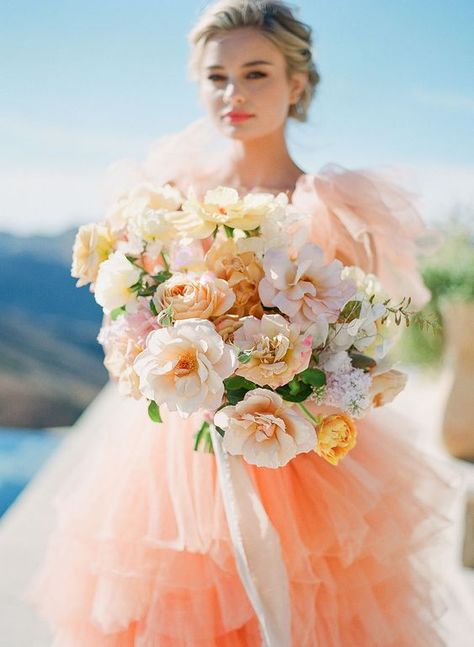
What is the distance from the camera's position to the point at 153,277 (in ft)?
3.43

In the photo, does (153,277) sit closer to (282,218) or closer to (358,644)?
(282,218)

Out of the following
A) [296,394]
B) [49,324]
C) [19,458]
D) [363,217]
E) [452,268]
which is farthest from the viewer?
[49,324]

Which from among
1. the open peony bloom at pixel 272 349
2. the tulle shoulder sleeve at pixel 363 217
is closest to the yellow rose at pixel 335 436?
the open peony bloom at pixel 272 349

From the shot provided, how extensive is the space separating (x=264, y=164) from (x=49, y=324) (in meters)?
5.74

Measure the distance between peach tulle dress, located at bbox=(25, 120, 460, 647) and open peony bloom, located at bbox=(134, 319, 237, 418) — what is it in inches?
13.6

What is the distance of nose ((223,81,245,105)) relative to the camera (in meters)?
1.37

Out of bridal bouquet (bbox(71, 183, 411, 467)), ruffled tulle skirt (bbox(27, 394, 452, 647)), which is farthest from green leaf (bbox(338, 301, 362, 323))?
ruffled tulle skirt (bbox(27, 394, 452, 647))

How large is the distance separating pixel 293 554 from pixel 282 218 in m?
Result: 0.54

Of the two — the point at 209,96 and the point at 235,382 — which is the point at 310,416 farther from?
the point at 209,96

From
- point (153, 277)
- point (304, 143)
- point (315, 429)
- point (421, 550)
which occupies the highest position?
point (304, 143)

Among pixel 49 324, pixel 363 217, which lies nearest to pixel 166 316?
pixel 363 217

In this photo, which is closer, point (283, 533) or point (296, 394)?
point (296, 394)

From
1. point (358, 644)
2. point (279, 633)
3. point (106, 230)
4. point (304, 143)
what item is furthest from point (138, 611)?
point (304, 143)

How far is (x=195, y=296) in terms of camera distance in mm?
922
